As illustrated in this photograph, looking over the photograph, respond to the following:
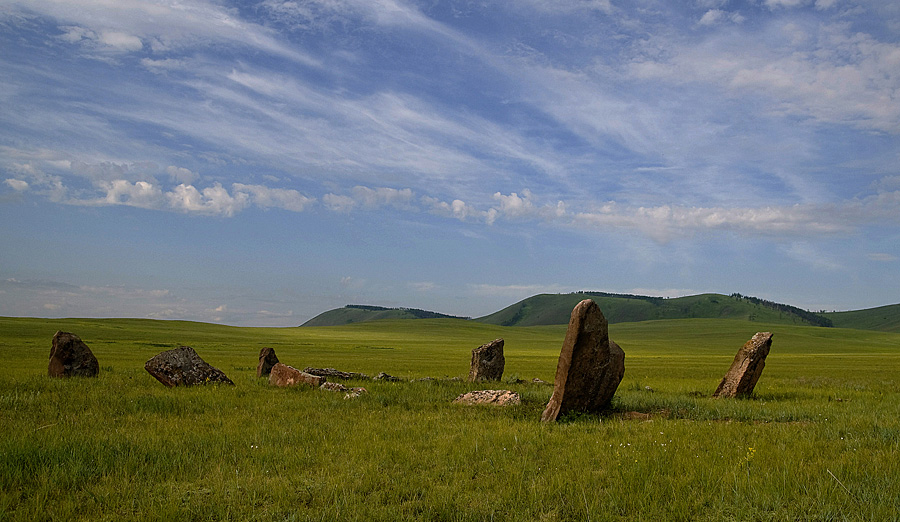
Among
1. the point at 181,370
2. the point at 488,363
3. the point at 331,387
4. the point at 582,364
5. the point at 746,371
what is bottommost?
the point at 331,387

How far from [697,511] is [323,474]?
5531mm

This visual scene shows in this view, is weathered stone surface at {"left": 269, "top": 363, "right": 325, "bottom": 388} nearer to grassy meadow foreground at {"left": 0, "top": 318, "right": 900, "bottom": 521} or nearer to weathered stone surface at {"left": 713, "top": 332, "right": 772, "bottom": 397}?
grassy meadow foreground at {"left": 0, "top": 318, "right": 900, "bottom": 521}

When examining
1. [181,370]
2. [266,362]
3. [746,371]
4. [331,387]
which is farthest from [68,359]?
[746,371]

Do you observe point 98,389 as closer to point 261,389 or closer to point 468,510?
point 261,389

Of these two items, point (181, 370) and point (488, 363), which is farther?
point (488, 363)

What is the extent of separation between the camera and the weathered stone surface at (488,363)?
26773mm

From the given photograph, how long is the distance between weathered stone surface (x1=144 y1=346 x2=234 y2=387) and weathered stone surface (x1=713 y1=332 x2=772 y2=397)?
18745mm

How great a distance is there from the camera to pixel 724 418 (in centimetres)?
1495

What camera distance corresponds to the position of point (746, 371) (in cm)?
2059

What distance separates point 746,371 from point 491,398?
33.9 ft

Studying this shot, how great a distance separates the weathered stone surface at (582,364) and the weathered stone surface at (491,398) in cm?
248

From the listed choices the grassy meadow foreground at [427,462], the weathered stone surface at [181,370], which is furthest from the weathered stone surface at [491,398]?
the weathered stone surface at [181,370]

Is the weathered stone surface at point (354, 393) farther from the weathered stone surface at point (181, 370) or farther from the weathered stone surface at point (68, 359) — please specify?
the weathered stone surface at point (68, 359)

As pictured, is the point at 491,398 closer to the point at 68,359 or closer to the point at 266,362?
the point at 266,362
